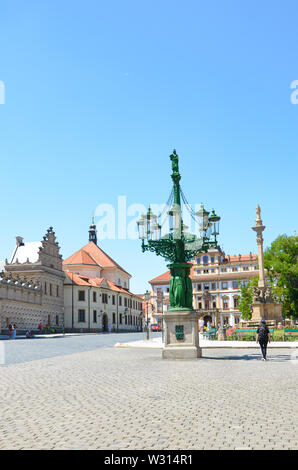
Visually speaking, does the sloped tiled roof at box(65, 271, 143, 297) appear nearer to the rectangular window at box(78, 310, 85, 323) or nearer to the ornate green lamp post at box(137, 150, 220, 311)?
the rectangular window at box(78, 310, 85, 323)

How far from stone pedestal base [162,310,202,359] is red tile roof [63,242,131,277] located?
74693 millimetres

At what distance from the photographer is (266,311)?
38.4m

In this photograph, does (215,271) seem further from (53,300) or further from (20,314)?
(20,314)

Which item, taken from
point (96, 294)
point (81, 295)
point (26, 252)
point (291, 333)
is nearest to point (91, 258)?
point (96, 294)

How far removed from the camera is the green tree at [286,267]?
50625 mm

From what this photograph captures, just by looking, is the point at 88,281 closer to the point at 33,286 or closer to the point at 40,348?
the point at 33,286

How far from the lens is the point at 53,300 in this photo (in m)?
72.3

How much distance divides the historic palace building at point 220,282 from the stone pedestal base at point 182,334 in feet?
232

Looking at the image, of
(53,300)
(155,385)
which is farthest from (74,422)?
(53,300)

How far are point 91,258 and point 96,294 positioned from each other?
50.0 ft

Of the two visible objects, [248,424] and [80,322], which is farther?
[80,322]

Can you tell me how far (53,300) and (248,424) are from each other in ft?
224
